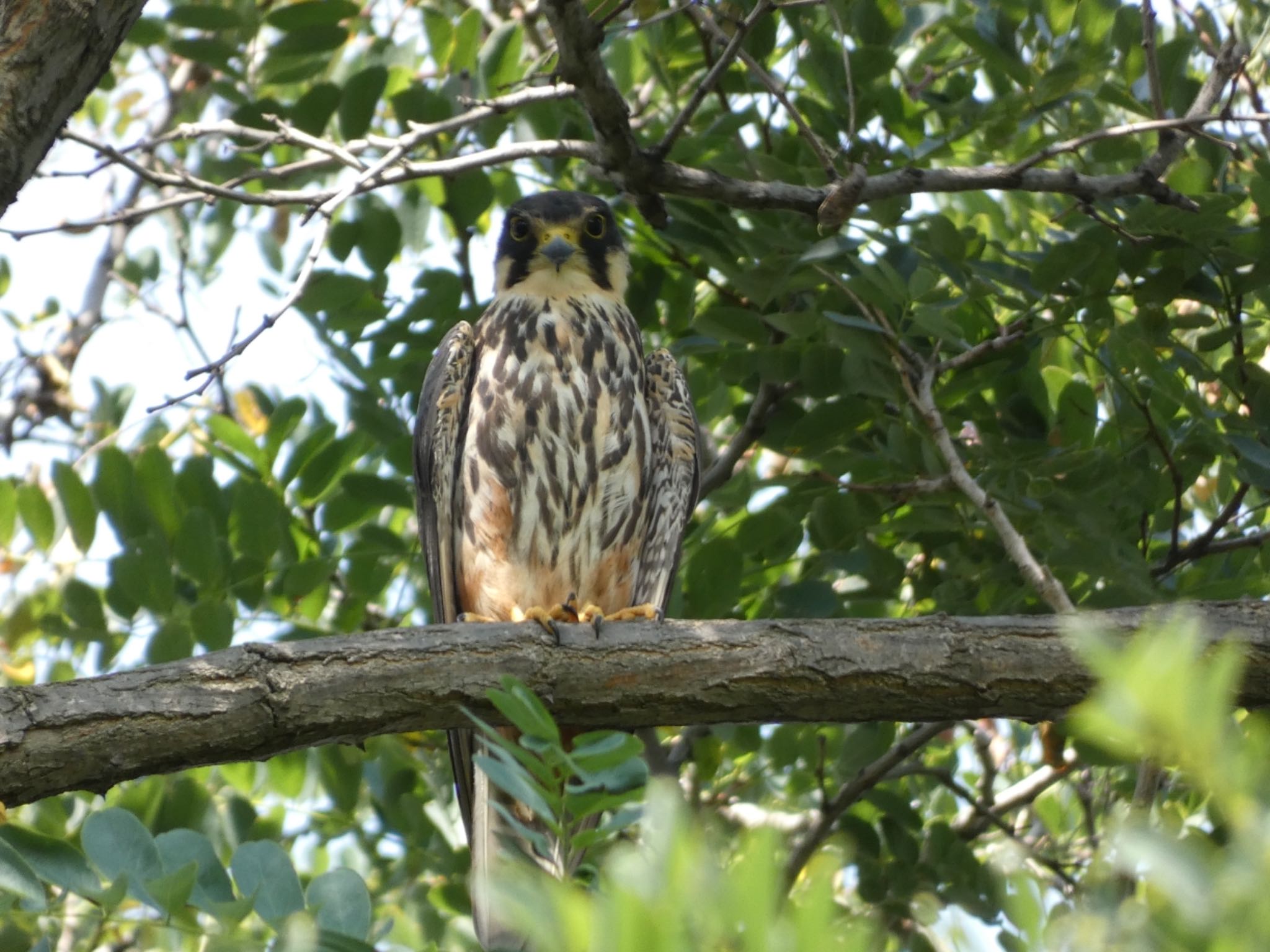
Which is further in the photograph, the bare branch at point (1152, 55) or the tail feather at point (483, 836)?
the bare branch at point (1152, 55)

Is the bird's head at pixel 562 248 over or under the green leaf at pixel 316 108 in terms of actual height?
under

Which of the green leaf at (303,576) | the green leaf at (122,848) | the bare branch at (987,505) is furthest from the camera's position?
the green leaf at (303,576)

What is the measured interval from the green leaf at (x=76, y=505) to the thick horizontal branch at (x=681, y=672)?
4.43 ft

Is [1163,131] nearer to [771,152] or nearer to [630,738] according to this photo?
[771,152]

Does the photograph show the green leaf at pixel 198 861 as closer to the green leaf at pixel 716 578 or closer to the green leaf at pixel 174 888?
the green leaf at pixel 174 888

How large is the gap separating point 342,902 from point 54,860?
521 millimetres

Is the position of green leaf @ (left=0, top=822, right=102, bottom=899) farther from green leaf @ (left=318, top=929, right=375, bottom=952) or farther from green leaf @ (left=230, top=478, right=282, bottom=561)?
green leaf @ (left=230, top=478, right=282, bottom=561)

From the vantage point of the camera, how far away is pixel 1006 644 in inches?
103

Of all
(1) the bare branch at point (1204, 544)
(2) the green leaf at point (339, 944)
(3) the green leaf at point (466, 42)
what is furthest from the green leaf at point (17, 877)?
(3) the green leaf at point (466, 42)

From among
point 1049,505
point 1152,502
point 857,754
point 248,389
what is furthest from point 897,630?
point 248,389

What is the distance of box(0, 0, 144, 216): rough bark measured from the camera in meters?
2.38

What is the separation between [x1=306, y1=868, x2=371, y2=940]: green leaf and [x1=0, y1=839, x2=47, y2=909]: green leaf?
390mm

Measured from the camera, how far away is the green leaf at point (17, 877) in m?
1.98

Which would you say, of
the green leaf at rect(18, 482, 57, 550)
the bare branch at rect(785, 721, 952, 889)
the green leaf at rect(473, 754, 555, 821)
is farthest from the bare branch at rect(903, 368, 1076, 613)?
the green leaf at rect(18, 482, 57, 550)
